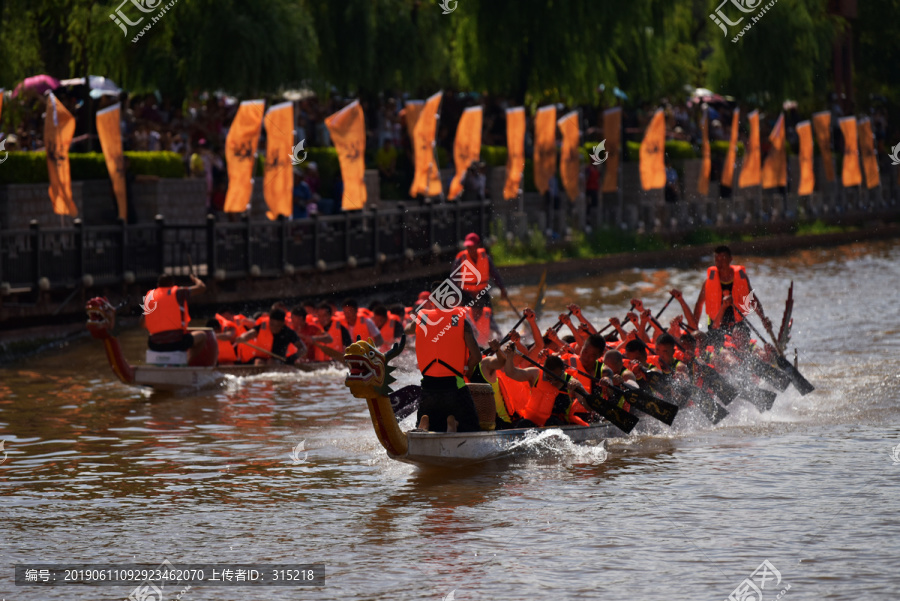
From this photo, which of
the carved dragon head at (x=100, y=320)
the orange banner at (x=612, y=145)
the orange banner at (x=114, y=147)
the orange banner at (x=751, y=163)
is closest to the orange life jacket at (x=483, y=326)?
the carved dragon head at (x=100, y=320)

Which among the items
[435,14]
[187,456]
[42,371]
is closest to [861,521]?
[187,456]

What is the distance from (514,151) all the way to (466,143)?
1391mm

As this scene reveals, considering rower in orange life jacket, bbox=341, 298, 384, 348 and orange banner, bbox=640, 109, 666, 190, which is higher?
orange banner, bbox=640, 109, 666, 190

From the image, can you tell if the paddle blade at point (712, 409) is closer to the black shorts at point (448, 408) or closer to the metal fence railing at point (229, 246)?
the black shorts at point (448, 408)

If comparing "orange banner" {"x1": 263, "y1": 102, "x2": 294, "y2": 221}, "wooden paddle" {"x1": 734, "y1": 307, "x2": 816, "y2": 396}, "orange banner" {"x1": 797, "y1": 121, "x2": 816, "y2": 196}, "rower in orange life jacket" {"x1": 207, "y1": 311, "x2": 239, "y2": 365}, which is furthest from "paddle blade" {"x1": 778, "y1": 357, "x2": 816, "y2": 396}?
"orange banner" {"x1": 797, "y1": 121, "x2": 816, "y2": 196}

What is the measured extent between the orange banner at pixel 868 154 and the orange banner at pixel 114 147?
88.2 ft

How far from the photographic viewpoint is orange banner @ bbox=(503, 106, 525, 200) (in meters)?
32.5

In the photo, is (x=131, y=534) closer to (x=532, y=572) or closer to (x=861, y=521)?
(x=532, y=572)

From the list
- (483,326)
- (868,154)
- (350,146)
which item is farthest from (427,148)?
(868,154)

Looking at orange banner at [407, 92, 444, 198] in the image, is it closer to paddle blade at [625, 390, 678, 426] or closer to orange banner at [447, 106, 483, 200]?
orange banner at [447, 106, 483, 200]

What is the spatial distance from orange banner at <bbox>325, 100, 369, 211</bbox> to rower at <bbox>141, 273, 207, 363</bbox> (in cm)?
874

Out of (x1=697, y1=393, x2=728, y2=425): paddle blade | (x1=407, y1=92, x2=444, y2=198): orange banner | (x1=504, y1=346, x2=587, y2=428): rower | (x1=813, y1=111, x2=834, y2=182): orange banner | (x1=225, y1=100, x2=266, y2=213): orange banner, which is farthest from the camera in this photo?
(x1=813, y1=111, x2=834, y2=182): orange banner

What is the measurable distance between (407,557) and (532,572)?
3.56ft

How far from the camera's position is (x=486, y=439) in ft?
46.2
